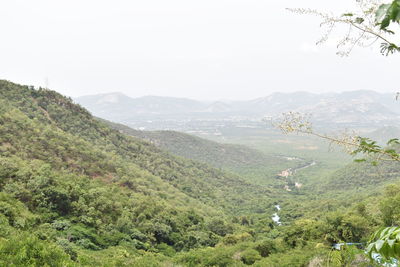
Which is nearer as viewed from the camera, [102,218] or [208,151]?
[102,218]

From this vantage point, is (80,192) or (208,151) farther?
(208,151)

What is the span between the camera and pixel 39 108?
5256 cm

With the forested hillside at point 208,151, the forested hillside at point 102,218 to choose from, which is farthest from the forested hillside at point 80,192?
the forested hillside at point 208,151

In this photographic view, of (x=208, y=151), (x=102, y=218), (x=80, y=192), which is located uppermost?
(x=80, y=192)

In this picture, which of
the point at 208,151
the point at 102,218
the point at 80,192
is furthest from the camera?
the point at 208,151

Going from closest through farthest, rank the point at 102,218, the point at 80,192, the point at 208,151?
the point at 102,218, the point at 80,192, the point at 208,151

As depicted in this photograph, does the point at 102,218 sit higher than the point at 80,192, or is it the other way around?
the point at 80,192

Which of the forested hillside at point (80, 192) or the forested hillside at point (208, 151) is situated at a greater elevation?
the forested hillside at point (80, 192)

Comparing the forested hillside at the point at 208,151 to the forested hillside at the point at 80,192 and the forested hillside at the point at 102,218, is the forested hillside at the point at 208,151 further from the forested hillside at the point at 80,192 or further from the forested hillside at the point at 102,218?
the forested hillside at the point at 102,218

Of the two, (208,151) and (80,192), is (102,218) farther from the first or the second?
(208,151)

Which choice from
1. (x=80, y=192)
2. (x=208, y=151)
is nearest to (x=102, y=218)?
(x=80, y=192)

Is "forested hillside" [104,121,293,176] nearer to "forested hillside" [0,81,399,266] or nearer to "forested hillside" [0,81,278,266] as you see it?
"forested hillside" [0,81,278,266]

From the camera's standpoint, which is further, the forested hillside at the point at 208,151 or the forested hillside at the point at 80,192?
the forested hillside at the point at 208,151

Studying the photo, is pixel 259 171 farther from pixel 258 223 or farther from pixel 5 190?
pixel 5 190
